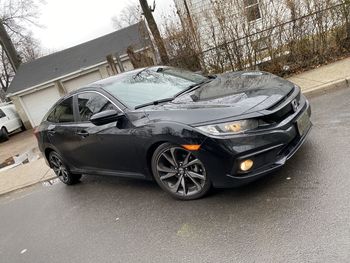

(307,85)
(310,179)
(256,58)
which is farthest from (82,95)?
(256,58)

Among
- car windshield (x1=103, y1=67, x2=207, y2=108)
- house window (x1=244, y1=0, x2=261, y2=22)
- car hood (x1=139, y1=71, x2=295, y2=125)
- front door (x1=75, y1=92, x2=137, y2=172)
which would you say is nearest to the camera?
car hood (x1=139, y1=71, x2=295, y2=125)

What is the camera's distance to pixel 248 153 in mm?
3891

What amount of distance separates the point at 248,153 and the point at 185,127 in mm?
721

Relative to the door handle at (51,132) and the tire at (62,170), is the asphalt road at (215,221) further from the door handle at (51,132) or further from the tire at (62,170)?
the door handle at (51,132)

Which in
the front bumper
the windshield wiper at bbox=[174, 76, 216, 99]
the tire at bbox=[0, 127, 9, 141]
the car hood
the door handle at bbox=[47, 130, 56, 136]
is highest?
the windshield wiper at bbox=[174, 76, 216, 99]

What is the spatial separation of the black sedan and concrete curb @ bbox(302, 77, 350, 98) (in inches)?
113

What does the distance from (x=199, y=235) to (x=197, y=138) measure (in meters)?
0.98

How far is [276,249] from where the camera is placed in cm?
328

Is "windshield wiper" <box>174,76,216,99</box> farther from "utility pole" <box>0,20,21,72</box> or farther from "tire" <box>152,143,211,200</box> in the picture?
"utility pole" <box>0,20,21,72</box>

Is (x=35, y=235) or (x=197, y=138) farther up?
(x=197, y=138)

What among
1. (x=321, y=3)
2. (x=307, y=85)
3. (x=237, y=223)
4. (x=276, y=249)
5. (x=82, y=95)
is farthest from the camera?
(x=321, y=3)

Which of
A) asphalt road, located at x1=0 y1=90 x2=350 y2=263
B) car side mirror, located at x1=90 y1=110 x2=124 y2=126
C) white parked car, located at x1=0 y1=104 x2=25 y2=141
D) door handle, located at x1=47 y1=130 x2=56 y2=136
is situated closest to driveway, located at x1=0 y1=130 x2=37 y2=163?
white parked car, located at x1=0 y1=104 x2=25 y2=141

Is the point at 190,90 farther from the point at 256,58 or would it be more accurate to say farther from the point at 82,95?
the point at 256,58

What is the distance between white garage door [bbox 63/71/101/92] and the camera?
21.4 meters
